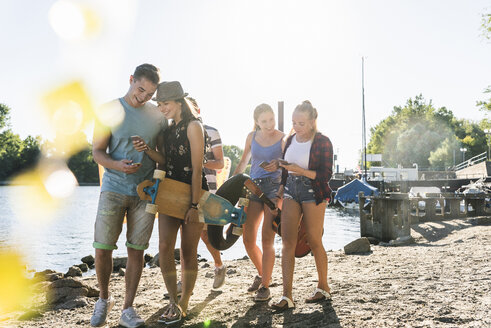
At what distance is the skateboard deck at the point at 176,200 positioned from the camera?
3781mm

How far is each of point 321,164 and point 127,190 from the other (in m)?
1.83

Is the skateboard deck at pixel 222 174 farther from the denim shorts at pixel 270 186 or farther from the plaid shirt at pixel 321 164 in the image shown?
the plaid shirt at pixel 321 164

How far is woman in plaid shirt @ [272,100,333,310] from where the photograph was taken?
426 cm

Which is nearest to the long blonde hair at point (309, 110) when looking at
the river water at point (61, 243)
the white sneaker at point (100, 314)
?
the white sneaker at point (100, 314)

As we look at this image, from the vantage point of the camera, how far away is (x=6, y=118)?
6775 cm

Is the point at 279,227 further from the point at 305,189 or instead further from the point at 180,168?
the point at 180,168

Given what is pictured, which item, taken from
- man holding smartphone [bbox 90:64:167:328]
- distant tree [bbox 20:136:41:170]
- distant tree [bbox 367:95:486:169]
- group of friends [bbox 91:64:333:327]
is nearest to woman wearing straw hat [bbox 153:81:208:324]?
group of friends [bbox 91:64:333:327]

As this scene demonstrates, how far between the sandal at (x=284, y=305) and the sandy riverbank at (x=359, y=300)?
6cm

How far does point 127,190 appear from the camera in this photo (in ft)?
12.8

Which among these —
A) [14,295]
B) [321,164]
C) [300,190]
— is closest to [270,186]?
[300,190]

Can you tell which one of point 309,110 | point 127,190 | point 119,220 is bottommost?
point 119,220

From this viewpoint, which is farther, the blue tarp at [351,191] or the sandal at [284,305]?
the blue tarp at [351,191]

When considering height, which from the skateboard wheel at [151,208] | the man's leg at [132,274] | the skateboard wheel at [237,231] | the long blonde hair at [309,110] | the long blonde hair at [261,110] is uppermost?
the long blonde hair at [261,110]

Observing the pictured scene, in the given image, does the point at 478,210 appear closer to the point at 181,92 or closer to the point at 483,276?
the point at 483,276
